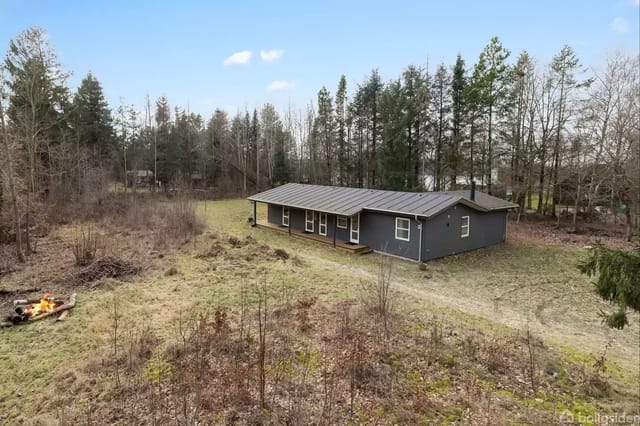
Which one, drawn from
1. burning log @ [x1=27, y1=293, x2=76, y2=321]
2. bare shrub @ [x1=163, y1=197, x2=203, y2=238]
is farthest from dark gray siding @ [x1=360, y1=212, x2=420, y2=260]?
burning log @ [x1=27, y1=293, x2=76, y2=321]

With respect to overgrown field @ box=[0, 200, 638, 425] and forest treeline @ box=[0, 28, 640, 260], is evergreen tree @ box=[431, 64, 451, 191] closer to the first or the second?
forest treeline @ box=[0, 28, 640, 260]

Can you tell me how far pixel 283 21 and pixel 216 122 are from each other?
2675 centimetres

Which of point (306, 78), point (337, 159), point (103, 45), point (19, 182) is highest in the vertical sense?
point (306, 78)

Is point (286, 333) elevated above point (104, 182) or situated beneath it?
situated beneath

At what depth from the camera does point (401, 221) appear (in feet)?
45.4

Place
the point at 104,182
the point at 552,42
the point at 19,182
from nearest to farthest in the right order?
the point at 19,182 → the point at 552,42 → the point at 104,182

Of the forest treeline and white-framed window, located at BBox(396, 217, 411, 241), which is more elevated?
the forest treeline

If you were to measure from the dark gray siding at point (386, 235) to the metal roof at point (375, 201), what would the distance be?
45cm

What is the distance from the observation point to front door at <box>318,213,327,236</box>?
17250 millimetres

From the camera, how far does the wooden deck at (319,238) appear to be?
14.6 metres

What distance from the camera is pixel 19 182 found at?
458 inches

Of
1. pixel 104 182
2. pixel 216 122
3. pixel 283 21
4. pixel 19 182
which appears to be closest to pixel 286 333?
pixel 19 182

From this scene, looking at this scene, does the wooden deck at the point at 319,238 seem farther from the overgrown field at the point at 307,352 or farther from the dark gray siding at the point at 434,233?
the overgrown field at the point at 307,352

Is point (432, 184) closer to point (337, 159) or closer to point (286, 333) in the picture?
point (337, 159)
